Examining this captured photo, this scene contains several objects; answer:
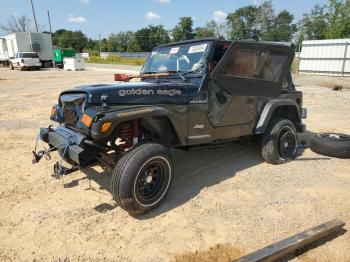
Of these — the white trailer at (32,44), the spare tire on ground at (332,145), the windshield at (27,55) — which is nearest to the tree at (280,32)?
the white trailer at (32,44)

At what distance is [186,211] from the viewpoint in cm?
378

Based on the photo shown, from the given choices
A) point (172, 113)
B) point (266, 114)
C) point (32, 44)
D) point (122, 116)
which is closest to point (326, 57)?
point (266, 114)

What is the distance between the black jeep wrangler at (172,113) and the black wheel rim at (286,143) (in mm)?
18

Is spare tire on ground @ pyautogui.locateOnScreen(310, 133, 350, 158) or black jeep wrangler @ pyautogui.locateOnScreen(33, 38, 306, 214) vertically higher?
black jeep wrangler @ pyautogui.locateOnScreen(33, 38, 306, 214)

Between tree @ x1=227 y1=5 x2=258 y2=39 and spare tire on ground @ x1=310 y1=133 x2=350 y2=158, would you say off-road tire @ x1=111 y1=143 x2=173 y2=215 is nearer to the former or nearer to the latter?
spare tire on ground @ x1=310 y1=133 x2=350 y2=158

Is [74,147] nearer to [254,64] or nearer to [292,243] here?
[292,243]

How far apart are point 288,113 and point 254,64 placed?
140 cm

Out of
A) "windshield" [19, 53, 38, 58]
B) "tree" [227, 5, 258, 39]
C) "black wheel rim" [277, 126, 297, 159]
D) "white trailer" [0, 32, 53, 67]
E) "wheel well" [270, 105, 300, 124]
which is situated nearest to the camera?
"black wheel rim" [277, 126, 297, 159]

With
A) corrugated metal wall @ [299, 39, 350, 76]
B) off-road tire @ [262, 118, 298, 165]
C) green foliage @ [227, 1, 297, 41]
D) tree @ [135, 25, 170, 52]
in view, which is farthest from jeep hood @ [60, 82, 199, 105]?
tree @ [135, 25, 170, 52]

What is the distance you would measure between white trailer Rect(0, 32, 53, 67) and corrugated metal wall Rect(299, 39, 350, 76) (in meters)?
27.8

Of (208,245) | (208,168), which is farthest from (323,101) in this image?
(208,245)

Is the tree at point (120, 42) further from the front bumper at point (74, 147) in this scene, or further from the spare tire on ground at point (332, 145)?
the front bumper at point (74, 147)

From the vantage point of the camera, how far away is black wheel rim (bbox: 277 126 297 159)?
17.7ft

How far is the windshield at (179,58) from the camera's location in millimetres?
4434
